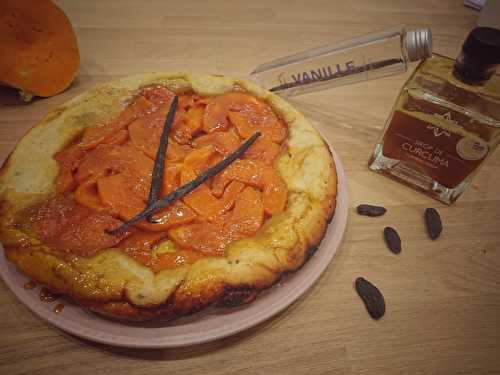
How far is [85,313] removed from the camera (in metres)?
1.17

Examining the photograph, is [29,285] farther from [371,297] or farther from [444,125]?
[444,125]

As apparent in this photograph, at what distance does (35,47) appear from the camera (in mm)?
1867

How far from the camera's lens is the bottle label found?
4.78 ft

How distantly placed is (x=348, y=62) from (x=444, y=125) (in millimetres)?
574

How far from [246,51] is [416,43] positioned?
132 cm

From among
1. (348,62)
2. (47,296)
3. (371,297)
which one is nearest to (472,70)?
(348,62)

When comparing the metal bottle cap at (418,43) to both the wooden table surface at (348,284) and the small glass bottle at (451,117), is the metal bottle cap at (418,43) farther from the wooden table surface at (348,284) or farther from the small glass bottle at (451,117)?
the wooden table surface at (348,284)

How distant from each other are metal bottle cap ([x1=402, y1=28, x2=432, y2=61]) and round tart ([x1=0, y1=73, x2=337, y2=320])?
490mm

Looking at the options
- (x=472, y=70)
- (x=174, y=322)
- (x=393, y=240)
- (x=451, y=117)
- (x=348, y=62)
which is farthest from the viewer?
(x=348, y=62)

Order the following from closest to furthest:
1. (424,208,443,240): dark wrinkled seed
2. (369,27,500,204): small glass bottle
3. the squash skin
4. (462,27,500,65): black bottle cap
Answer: (462,27,500,65): black bottle cap → (369,27,500,204): small glass bottle → (424,208,443,240): dark wrinkled seed → the squash skin

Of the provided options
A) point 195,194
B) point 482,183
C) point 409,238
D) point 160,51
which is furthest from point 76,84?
point 482,183

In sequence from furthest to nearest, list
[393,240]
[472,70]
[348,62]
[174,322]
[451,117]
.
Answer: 1. [348,62]
2. [393,240]
3. [451,117]
4. [472,70]
5. [174,322]

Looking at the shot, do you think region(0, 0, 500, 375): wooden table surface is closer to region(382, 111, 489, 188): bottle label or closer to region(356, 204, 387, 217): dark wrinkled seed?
region(356, 204, 387, 217): dark wrinkled seed

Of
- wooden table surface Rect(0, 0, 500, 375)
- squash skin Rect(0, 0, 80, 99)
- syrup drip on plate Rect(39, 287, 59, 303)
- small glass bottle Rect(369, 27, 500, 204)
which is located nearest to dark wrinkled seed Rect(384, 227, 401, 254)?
wooden table surface Rect(0, 0, 500, 375)
